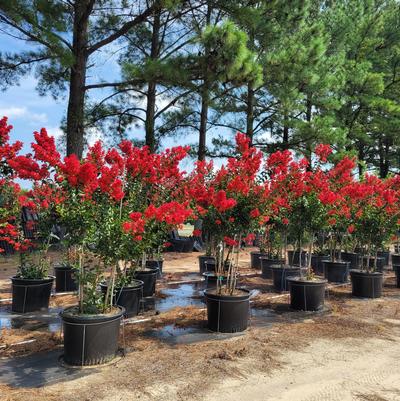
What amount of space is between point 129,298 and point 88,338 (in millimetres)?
1500

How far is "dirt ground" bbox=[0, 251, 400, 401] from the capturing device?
2.86 metres

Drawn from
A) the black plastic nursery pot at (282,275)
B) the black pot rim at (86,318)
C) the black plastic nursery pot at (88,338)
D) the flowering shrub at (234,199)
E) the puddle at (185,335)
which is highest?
the flowering shrub at (234,199)

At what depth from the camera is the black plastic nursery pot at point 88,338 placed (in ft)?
10.7

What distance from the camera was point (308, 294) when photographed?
5297 millimetres

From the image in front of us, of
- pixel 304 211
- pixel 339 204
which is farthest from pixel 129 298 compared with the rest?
pixel 339 204

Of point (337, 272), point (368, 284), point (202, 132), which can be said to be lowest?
point (368, 284)

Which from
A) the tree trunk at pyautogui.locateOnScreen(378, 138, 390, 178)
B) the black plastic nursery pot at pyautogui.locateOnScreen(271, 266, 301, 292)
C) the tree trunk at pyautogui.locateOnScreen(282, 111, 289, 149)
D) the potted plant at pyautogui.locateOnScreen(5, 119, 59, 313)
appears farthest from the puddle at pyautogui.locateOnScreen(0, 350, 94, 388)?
the tree trunk at pyautogui.locateOnScreen(378, 138, 390, 178)

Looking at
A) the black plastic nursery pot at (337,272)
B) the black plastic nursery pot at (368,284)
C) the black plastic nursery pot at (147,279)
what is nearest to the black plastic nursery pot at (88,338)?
the black plastic nursery pot at (147,279)

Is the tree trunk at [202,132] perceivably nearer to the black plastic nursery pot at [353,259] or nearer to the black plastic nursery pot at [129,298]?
the black plastic nursery pot at [353,259]

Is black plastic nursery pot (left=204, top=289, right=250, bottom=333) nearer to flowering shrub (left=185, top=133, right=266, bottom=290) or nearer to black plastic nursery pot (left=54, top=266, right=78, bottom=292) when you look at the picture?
flowering shrub (left=185, top=133, right=266, bottom=290)

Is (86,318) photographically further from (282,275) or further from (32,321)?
(282,275)

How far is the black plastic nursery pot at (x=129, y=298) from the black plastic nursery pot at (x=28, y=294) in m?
0.85

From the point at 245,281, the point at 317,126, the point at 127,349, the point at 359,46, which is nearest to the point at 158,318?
the point at 127,349

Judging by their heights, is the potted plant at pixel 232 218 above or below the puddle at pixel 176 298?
above
